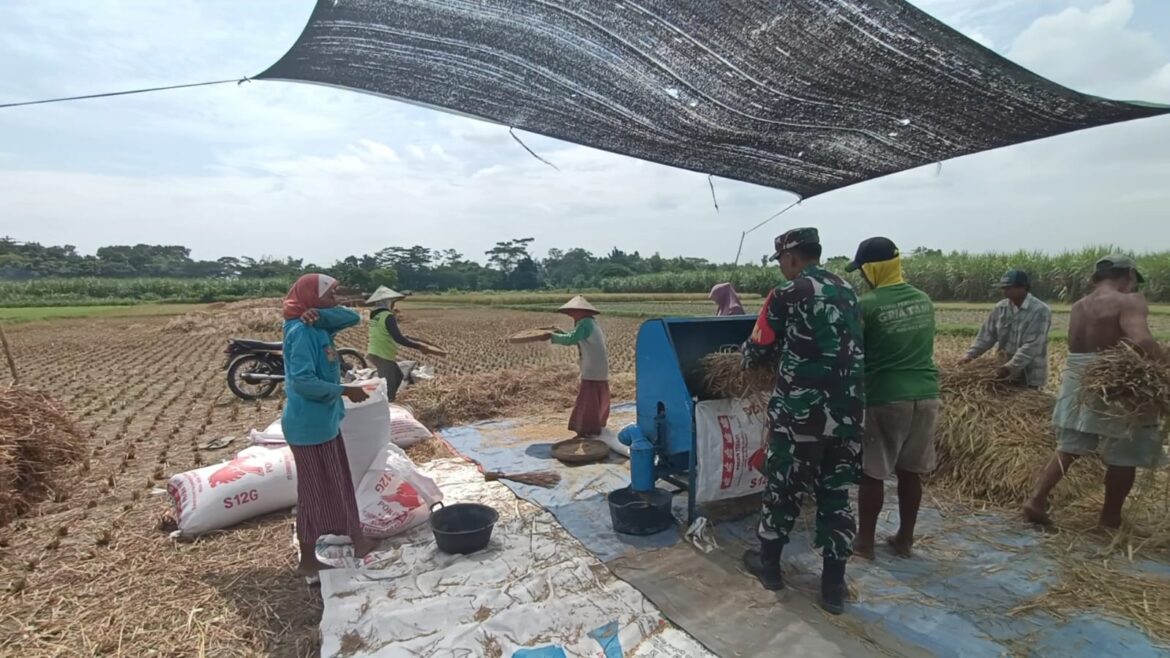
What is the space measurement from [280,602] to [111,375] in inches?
381

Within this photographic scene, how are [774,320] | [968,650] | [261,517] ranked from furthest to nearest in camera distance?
[261,517], [774,320], [968,650]

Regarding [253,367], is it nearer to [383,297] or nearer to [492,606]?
[383,297]

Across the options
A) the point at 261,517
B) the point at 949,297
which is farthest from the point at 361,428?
the point at 949,297

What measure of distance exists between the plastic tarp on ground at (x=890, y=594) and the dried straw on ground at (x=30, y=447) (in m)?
3.65

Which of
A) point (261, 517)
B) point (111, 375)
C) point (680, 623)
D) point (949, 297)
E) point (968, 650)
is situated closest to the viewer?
point (968, 650)

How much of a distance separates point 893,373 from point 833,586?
1123 millimetres

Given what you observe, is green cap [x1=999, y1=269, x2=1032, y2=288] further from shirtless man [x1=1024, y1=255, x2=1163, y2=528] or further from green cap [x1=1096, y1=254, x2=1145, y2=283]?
green cap [x1=1096, y1=254, x2=1145, y2=283]

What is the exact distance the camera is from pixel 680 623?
253 centimetres

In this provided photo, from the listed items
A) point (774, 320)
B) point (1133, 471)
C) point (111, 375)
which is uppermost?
point (774, 320)

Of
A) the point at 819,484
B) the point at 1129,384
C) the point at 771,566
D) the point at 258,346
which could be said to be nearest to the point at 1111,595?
the point at 1129,384

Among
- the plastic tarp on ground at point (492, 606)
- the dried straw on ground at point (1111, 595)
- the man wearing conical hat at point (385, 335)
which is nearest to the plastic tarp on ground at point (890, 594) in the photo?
the dried straw on ground at point (1111, 595)

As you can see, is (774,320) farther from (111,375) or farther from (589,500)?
(111,375)

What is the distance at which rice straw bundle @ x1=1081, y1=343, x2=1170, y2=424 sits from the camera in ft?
9.61

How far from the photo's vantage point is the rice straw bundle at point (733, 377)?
3.18m
